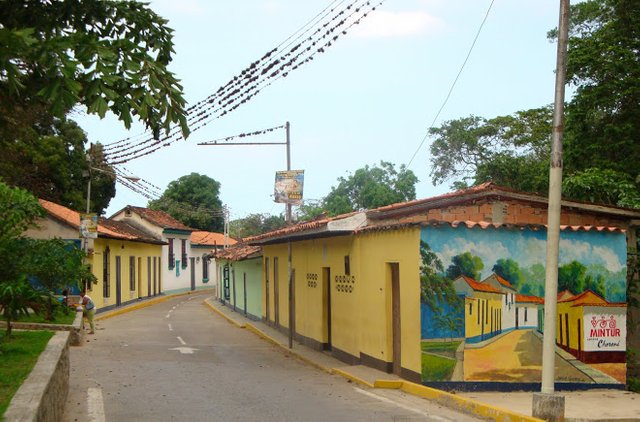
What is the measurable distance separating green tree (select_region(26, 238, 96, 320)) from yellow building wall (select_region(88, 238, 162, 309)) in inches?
633

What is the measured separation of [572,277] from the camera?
12953 millimetres

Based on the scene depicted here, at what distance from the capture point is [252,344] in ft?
75.8

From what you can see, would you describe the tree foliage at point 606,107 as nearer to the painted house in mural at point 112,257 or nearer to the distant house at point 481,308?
the distant house at point 481,308

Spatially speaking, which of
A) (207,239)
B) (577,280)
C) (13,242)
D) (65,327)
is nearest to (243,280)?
(65,327)

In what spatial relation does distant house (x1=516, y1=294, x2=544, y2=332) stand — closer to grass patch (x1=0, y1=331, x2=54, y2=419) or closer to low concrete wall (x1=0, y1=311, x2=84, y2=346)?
grass patch (x1=0, y1=331, x2=54, y2=419)

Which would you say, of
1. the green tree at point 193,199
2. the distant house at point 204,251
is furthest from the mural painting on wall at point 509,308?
the green tree at point 193,199

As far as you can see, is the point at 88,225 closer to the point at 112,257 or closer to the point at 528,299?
the point at 112,257

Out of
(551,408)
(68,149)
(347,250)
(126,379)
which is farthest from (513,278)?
(68,149)

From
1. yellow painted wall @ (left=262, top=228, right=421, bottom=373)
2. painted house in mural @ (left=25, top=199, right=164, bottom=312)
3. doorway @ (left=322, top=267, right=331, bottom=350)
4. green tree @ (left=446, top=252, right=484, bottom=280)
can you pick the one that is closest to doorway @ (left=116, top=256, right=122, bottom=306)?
painted house in mural @ (left=25, top=199, right=164, bottom=312)

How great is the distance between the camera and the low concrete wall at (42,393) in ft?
20.9

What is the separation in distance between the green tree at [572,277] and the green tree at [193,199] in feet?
196

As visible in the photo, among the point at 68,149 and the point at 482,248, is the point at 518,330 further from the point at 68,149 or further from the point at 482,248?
the point at 68,149

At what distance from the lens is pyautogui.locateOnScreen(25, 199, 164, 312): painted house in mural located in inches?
1215

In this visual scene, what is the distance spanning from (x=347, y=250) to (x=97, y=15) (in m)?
10.3
